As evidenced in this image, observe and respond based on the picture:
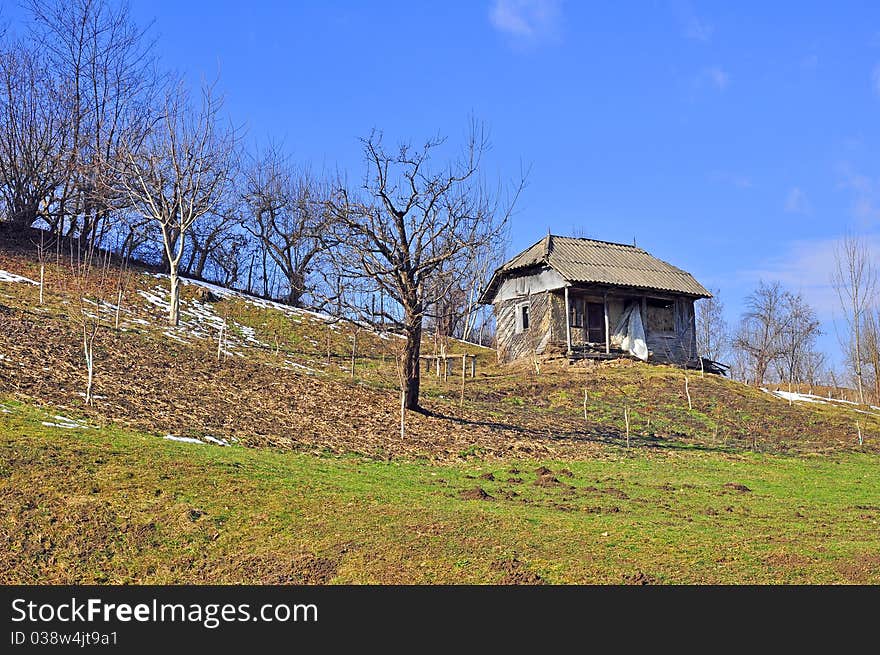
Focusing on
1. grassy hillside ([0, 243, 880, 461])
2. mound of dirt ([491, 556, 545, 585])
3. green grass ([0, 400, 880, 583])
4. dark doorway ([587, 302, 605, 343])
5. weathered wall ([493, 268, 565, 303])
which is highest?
weathered wall ([493, 268, 565, 303])

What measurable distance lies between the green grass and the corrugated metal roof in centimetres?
2087

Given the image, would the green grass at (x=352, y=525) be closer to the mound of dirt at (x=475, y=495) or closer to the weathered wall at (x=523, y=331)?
the mound of dirt at (x=475, y=495)

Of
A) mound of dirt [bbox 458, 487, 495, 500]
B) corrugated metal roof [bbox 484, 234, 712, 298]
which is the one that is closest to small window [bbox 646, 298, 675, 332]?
corrugated metal roof [bbox 484, 234, 712, 298]

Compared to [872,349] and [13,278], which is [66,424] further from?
[872,349]

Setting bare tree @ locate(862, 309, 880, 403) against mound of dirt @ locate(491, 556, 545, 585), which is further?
bare tree @ locate(862, 309, 880, 403)

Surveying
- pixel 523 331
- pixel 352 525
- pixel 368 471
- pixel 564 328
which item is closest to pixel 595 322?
pixel 564 328

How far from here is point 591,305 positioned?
34.6 meters

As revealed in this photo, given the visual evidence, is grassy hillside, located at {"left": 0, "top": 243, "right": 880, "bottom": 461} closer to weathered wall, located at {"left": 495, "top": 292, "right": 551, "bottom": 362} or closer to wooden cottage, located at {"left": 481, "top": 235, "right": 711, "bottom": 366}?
weathered wall, located at {"left": 495, "top": 292, "right": 551, "bottom": 362}

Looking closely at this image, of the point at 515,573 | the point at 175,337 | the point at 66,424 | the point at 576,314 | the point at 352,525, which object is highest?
the point at 576,314

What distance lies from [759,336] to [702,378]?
2317 centimetres

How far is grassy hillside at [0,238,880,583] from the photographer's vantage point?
7.79 metres

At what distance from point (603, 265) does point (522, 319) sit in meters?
4.51

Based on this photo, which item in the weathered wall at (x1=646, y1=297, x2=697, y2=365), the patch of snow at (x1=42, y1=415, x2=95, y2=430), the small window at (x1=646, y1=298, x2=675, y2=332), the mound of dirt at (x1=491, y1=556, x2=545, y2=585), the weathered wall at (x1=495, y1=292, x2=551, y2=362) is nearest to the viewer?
the mound of dirt at (x1=491, y1=556, x2=545, y2=585)

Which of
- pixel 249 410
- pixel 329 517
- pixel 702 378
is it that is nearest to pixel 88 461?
pixel 329 517
